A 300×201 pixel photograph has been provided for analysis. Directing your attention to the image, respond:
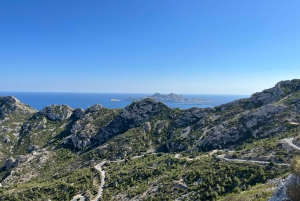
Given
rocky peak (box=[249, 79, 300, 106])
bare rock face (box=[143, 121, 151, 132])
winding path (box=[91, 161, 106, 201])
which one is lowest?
winding path (box=[91, 161, 106, 201])

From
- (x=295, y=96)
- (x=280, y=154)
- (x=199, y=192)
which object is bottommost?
(x=199, y=192)

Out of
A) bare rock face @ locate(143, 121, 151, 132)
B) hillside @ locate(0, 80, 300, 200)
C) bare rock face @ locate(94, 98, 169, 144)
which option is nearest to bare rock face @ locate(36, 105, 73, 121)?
hillside @ locate(0, 80, 300, 200)

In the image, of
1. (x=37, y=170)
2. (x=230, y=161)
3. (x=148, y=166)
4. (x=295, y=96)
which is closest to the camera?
(x=230, y=161)

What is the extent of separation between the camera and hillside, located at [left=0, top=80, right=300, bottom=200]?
6197 cm

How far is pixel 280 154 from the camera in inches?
2672

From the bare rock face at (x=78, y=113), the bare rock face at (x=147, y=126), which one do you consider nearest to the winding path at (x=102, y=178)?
the bare rock face at (x=147, y=126)

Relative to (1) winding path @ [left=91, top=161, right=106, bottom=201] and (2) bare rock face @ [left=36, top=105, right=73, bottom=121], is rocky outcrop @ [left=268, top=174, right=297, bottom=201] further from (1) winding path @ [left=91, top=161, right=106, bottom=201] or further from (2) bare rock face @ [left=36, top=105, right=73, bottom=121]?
(2) bare rock face @ [left=36, top=105, right=73, bottom=121]

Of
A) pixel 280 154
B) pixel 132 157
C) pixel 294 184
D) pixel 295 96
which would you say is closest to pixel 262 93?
pixel 295 96

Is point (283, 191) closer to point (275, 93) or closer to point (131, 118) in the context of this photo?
point (275, 93)

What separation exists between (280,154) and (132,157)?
71.8 metres

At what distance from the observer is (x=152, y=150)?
125m

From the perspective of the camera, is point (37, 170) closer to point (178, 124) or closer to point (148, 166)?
point (148, 166)

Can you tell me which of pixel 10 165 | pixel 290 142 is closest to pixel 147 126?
pixel 10 165

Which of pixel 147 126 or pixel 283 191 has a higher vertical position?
pixel 283 191
